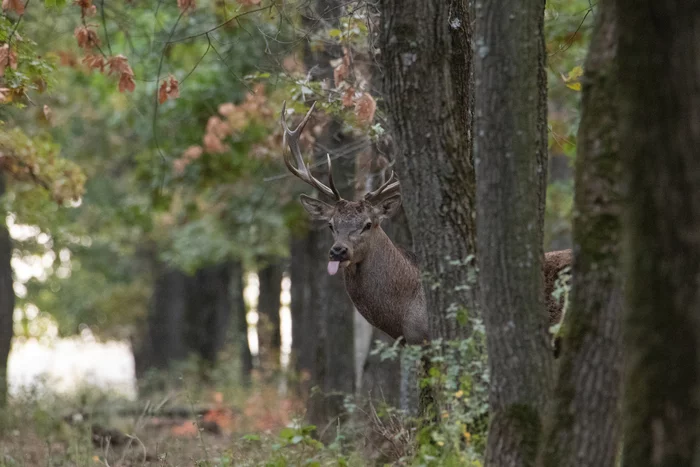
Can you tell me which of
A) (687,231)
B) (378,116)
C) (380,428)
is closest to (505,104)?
(687,231)

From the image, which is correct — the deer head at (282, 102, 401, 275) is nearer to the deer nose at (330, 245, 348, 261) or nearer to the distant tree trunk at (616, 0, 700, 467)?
the deer nose at (330, 245, 348, 261)

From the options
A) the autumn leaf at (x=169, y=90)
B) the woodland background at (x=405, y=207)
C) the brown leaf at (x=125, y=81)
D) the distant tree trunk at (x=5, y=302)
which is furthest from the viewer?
the distant tree trunk at (x=5, y=302)

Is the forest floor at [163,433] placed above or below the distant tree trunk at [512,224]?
below

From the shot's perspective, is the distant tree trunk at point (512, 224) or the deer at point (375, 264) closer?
the distant tree trunk at point (512, 224)

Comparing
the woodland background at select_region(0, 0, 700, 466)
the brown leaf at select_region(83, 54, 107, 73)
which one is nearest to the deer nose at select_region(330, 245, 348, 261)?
the woodland background at select_region(0, 0, 700, 466)

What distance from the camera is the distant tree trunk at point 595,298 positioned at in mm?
5016

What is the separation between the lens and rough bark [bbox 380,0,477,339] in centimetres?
705

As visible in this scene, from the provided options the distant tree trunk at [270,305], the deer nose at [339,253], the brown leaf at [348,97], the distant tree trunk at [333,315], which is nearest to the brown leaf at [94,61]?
the brown leaf at [348,97]

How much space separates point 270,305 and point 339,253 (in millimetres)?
16031

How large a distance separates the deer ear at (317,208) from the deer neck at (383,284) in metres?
0.71

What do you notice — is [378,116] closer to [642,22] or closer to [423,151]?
[423,151]

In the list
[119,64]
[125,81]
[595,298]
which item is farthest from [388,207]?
[595,298]

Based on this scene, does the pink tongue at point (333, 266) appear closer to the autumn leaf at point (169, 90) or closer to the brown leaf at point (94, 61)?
the autumn leaf at point (169, 90)

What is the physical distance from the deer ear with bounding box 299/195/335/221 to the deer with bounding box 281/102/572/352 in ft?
1.09
